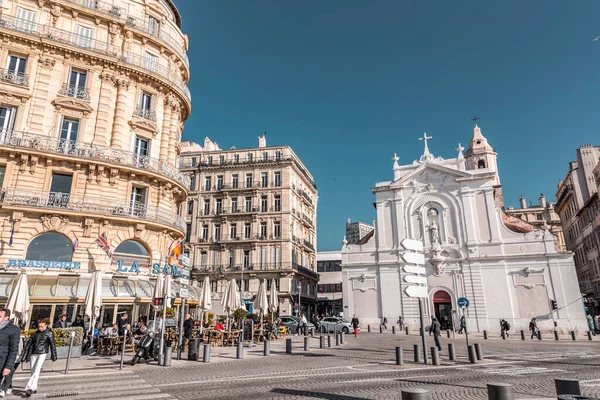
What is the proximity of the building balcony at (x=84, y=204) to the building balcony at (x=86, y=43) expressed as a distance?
9080 millimetres

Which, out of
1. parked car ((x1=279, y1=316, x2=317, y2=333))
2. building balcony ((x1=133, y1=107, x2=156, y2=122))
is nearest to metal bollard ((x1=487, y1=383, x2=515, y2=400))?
building balcony ((x1=133, y1=107, x2=156, y2=122))

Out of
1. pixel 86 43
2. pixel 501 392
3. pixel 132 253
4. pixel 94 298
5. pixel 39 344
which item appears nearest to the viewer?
pixel 501 392

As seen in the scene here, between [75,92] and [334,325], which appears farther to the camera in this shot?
[334,325]

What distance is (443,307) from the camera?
3572 centimetres

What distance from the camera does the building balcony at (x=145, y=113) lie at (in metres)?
24.4

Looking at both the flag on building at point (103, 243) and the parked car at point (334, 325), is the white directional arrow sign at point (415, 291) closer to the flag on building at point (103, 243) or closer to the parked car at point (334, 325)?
the flag on building at point (103, 243)

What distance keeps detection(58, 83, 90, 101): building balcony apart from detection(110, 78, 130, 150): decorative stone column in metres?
1.75

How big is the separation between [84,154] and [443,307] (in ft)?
105

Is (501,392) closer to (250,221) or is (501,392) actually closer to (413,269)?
(413,269)

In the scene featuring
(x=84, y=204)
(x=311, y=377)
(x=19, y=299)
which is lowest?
(x=311, y=377)

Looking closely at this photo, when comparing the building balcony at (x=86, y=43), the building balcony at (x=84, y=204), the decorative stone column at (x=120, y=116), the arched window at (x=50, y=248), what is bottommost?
the arched window at (x=50, y=248)

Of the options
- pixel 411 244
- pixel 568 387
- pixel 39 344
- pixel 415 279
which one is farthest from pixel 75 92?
pixel 568 387

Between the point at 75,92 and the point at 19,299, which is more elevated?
the point at 75,92

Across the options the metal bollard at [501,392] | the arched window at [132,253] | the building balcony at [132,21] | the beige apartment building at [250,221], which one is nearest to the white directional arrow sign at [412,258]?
the metal bollard at [501,392]
